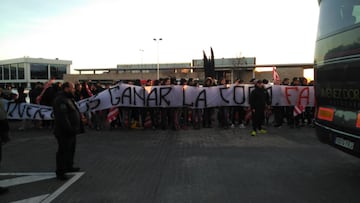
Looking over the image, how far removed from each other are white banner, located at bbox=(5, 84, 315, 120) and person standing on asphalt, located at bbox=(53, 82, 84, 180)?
553 cm

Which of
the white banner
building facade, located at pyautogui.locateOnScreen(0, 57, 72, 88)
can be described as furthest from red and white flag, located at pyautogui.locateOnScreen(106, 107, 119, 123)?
building facade, located at pyautogui.locateOnScreen(0, 57, 72, 88)

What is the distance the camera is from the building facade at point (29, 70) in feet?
244

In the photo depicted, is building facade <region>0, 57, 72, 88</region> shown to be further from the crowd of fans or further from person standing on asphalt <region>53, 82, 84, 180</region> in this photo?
person standing on asphalt <region>53, 82, 84, 180</region>

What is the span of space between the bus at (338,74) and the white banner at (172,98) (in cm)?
602

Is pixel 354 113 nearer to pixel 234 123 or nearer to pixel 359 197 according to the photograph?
pixel 359 197

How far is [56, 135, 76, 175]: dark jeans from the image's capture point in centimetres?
568

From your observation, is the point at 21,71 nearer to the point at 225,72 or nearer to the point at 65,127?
the point at 225,72

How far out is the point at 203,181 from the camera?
5336 millimetres

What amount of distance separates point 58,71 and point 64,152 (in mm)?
81192

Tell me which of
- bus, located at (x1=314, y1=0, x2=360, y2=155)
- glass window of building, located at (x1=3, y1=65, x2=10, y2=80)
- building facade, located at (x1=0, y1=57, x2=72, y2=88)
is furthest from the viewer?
glass window of building, located at (x1=3, y1=65, x2=10, y2=80)

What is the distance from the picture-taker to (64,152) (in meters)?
5.76

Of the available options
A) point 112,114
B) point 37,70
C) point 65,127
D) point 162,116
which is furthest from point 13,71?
point 65,127

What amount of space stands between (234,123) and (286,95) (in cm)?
225

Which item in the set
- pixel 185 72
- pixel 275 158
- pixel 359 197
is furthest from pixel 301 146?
pixel 185 72
